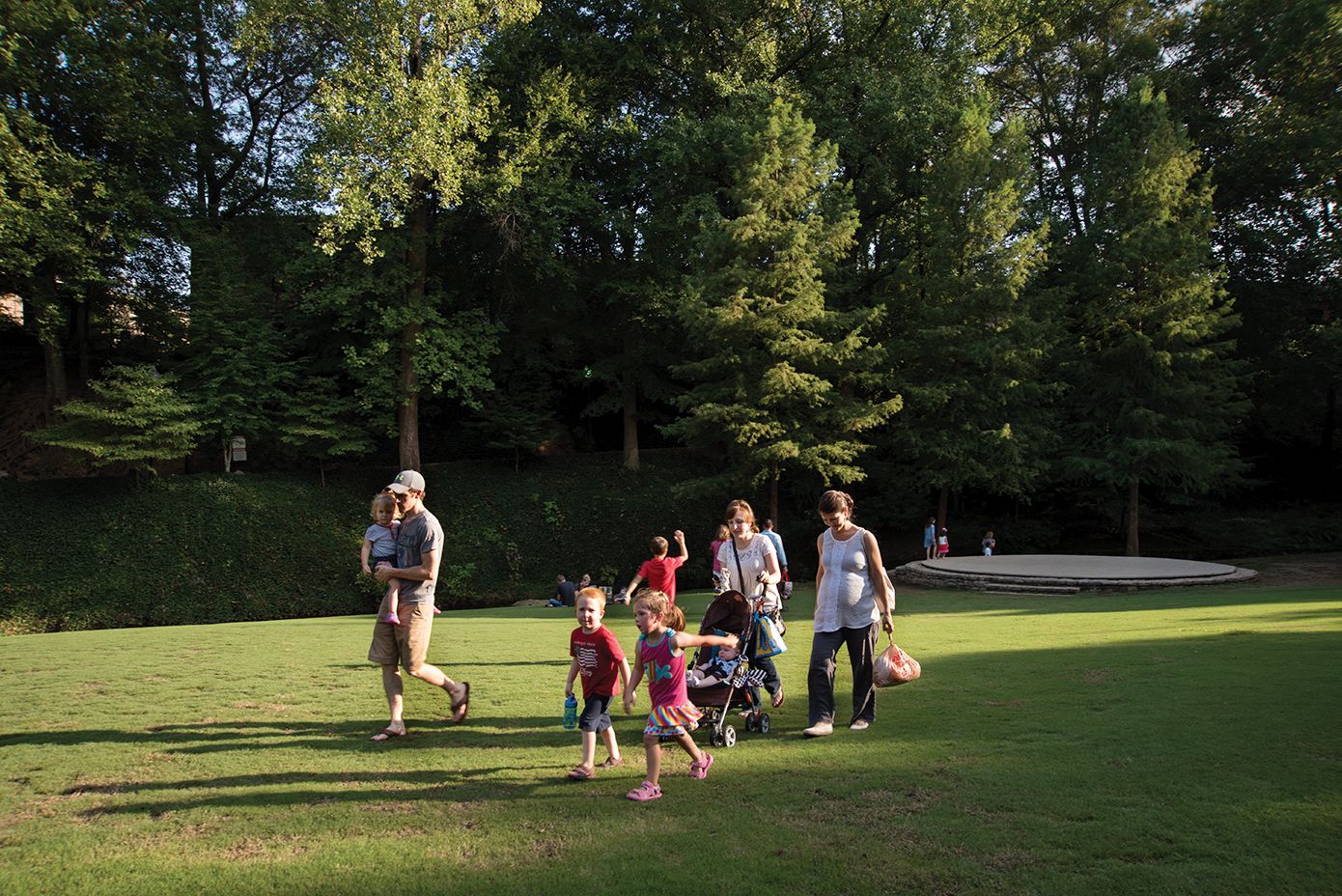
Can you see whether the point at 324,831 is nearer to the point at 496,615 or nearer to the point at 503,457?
the point at 496,615

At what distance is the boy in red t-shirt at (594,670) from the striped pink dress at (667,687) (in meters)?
0.20

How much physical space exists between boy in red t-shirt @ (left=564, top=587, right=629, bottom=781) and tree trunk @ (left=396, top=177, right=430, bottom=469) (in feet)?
69.9

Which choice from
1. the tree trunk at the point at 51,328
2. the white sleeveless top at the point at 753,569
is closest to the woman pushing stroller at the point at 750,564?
the white sleeveless top at the point at 753,569

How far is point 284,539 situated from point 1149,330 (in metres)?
26.9

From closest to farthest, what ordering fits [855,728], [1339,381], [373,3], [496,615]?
[855,728]
[496,615]
[373,3]
[1339,381]

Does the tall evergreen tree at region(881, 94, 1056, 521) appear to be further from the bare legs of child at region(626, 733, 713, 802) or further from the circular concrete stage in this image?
the bare legs of child at region(626, 733, 713, 802)

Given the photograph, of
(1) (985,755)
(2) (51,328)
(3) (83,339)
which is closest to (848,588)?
(1) (985,755)

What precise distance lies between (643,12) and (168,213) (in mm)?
16915

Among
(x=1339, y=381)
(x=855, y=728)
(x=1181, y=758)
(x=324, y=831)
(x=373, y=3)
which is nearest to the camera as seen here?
(x=324, y=831)

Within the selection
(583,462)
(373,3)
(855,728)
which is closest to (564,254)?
(583,462)

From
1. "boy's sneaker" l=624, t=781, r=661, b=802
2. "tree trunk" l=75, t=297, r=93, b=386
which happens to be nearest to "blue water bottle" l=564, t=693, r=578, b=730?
"boy's sneaker" l=624, t=781, r=661, b=802

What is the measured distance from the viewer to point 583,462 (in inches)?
1213

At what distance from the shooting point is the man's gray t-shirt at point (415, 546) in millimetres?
6914

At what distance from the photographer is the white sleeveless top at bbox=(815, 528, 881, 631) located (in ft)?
22.3
